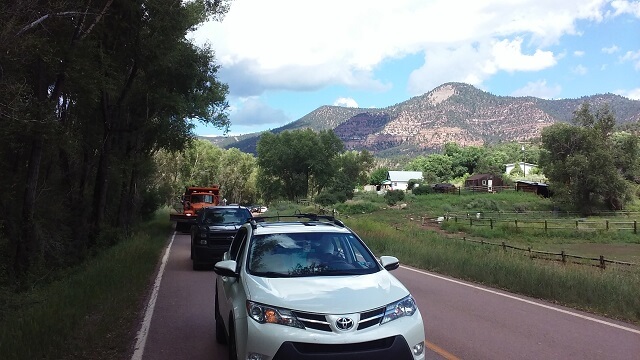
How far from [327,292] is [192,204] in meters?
31.8

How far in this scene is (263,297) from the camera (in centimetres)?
495

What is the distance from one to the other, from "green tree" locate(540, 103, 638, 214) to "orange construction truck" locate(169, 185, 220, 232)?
1867 inches

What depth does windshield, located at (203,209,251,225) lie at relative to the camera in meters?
16.4

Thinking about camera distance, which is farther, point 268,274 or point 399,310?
point 268,274

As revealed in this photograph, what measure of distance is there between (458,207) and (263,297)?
68626 mm

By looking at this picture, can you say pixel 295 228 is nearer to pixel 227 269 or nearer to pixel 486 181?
pixel 227 269

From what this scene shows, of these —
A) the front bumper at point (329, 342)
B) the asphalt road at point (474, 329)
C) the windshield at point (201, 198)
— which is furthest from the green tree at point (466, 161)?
the front bumper at point (329, 342)

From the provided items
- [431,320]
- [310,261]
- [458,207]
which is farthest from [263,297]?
[458,207]

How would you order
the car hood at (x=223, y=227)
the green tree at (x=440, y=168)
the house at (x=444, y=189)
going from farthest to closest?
the green tree at (x=440, y=168) → the house at (x=444, y=189) → the car hood at (x=223, y=227)

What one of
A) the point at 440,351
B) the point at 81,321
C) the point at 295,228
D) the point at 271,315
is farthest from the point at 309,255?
the point at 81,321

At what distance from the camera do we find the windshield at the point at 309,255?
5750 mm

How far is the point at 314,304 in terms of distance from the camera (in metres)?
4.73

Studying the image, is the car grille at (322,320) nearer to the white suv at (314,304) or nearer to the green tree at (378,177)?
the white suv at (314,304)

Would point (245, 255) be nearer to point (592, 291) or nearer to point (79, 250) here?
point (592, 291)
